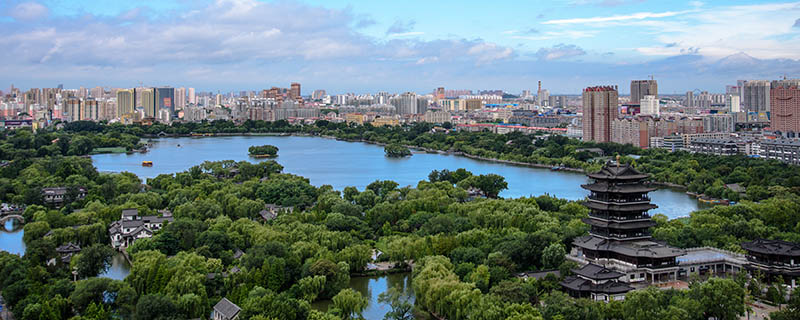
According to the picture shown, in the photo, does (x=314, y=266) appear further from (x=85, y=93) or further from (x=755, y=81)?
(x=85, y=93)

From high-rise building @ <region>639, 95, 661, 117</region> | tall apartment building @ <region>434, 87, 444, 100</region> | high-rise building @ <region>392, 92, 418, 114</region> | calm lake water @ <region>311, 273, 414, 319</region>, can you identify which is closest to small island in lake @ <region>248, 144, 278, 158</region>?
calm lake water @ <region>311, 273, 414, 319</region>

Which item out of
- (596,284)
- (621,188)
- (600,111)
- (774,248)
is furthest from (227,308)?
(600,111)

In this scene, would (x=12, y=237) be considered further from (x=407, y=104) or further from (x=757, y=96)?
(x=407, y=104)

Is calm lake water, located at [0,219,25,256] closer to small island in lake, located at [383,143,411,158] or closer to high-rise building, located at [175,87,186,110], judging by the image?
small island in lake, located at [383,143,411,158]

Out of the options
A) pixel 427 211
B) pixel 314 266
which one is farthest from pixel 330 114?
pixel 314 266

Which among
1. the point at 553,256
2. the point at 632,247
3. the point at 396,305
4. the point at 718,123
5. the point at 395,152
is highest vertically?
the point at 718,123

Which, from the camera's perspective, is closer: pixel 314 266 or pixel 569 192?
pixel 314 266

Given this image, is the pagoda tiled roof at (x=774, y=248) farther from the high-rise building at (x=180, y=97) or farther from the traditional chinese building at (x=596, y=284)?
the high-rise building at (x=180, y=97)
